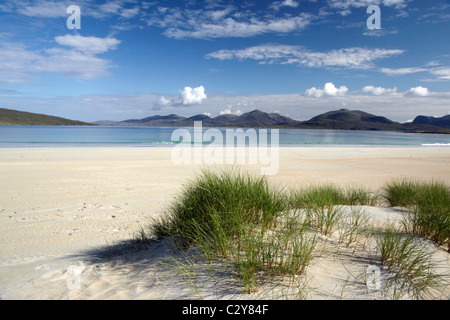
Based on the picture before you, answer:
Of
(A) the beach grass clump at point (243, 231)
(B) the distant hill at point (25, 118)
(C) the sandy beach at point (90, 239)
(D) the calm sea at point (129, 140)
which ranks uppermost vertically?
(B) the distant hill at point (25, 118)

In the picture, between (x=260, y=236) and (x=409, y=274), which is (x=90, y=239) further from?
(x=409, y=274)

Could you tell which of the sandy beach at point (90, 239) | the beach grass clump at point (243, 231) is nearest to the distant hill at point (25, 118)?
the sandy beach at point (90, 239)

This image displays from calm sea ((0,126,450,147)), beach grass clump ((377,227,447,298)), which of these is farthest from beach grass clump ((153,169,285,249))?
calm sea ((0,126,450,147))

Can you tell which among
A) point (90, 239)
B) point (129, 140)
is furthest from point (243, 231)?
point (129, 140)

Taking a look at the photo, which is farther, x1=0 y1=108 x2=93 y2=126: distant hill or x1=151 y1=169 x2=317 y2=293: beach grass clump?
x1=0 y1=108 x2=93 y2=126: distant hill

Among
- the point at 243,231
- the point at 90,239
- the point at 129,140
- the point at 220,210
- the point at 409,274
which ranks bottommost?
the point at 90,239

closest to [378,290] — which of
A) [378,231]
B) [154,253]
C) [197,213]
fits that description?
[378,231]

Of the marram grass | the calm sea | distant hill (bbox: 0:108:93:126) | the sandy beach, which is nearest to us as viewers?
the marram grass

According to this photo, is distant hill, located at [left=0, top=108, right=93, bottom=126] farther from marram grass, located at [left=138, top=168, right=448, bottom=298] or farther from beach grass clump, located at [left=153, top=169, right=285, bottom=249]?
marram grass, located at [left=138, top=168, right=448, bottom=298]

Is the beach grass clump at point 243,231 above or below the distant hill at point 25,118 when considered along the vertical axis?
below

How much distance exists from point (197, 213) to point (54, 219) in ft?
17.5

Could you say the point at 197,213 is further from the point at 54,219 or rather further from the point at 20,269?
the point at 54,219

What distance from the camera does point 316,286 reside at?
106 inches

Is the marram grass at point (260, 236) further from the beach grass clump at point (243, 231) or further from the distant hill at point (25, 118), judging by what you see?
the distant hill at point (25, 118)
